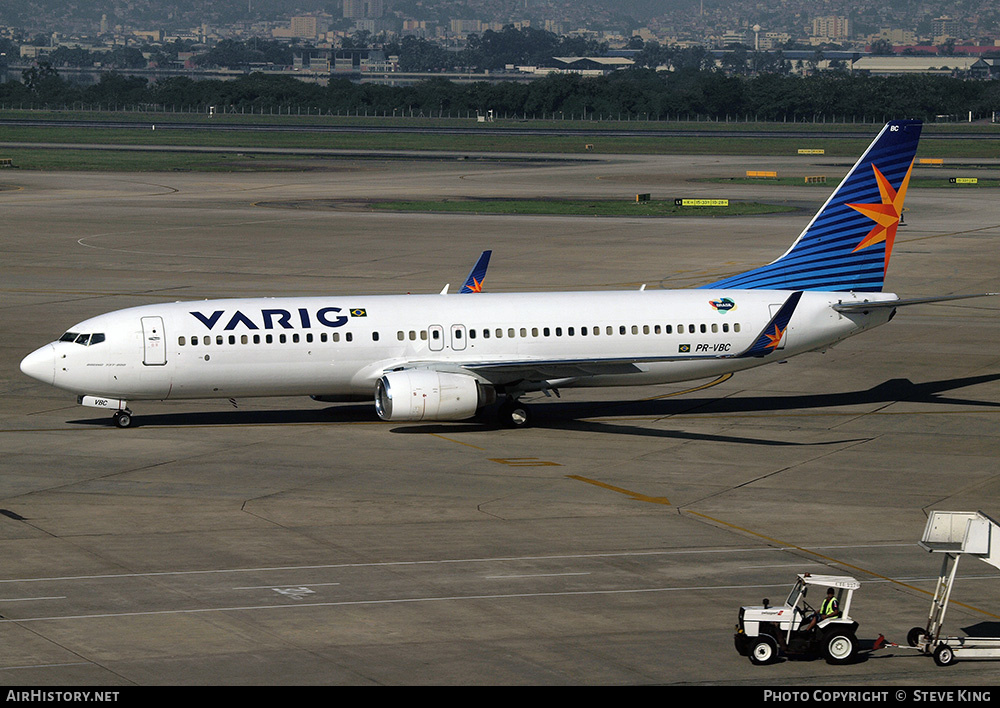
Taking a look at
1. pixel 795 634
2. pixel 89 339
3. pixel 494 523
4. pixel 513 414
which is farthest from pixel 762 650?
pixel 89 339

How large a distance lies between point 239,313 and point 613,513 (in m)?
15.5

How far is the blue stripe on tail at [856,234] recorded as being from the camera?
4825 cm

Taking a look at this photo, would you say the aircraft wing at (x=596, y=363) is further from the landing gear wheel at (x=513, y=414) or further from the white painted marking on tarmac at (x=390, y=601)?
the white painted marking on tarmac at (x=390, y=601)

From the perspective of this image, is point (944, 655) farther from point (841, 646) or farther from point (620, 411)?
point (620, 411)

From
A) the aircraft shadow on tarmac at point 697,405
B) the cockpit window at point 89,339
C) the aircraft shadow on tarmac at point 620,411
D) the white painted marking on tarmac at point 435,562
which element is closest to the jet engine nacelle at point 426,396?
the aircraft shadow on tarmac at point 620,411

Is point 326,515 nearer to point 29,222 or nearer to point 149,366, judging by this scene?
point 149,366

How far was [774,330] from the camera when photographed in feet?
145

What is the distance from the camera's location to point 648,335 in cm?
4559

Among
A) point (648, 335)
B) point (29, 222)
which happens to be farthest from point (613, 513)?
point (29, 222)

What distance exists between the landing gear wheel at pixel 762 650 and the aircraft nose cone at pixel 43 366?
27.2 meters

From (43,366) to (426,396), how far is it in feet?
40.6

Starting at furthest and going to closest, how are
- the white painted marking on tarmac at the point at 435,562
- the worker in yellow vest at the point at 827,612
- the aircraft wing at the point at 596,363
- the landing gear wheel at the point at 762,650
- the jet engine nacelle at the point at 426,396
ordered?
the aircraft wing at the point at 596,363 → the jet engine nacelle at the point at 426,396 → the white painted marking on tarmac at the point at 435,562 → the worker in yellow vest at the point at 827,612 → the landing gear wheel at the point at 762,650

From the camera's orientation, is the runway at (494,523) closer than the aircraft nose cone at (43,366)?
Yes

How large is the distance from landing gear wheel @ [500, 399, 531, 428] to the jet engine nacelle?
2.25 metres
